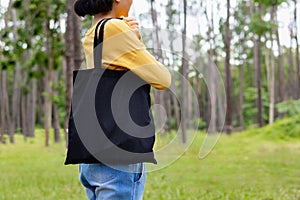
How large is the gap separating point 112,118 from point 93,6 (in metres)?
0.51

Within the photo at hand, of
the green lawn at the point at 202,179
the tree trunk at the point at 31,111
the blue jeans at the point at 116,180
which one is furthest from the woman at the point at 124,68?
the tree trunk at the point at 31,111

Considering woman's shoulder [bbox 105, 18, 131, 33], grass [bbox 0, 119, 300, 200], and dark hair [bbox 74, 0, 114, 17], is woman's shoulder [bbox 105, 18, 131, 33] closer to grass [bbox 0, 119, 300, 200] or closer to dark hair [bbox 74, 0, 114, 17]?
dark hair [bbox 74, 0, 114, 17]

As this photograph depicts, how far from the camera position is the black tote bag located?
7.28 feet

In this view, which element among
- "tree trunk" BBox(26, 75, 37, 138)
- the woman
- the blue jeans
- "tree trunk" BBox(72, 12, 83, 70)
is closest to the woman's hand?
the woman

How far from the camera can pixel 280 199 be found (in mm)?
6219

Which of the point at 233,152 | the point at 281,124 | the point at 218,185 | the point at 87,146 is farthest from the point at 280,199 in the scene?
the point at 281,124

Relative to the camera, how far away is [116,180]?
7.36ft

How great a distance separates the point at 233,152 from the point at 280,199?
9447 millimetres

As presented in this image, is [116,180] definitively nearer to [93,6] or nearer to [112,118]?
[112,118]

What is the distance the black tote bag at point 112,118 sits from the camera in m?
2.22

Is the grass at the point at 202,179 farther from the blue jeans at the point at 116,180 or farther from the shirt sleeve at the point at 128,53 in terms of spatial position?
the shirt sleeve at the point at 128,53

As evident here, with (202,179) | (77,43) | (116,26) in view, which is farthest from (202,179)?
(116,26)

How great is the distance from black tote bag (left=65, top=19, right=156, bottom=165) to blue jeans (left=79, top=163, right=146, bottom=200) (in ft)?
0.12

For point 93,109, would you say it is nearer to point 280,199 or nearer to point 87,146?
point 87,146
